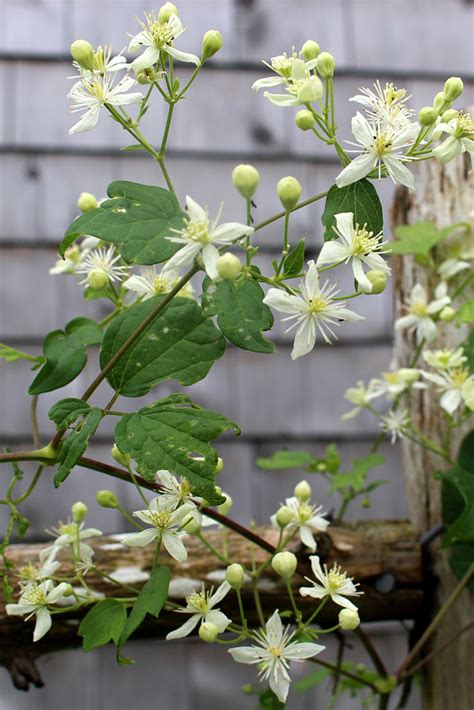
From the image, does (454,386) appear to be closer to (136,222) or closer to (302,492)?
(302,492)

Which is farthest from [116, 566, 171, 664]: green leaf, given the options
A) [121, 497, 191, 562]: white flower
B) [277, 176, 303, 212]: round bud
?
[277, 176, 303, 212]: round bud

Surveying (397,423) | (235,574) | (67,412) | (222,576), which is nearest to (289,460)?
(397,423)

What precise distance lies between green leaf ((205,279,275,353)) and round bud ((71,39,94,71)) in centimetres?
24

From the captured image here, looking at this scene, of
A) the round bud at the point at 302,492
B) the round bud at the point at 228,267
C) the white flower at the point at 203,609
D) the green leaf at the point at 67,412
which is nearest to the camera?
the round bud at the point at 228,267

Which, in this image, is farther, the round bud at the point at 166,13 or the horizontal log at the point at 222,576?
the horizontal log at the point at 222,576

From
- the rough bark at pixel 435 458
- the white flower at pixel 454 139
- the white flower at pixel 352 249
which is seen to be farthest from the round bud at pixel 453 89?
the rough bark at pixel 435 458

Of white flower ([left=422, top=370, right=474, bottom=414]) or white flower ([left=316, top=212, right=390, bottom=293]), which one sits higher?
white flower ([left=316, top=212, right=390, bottom=293])

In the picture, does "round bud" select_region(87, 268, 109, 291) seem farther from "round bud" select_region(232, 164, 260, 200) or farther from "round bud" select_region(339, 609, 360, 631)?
"round bud" select_region(339, 609, 360, 631)

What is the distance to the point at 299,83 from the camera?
0.69m

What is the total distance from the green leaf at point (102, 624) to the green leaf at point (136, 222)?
1.27ft

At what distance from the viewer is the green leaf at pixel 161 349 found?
28.9 inches

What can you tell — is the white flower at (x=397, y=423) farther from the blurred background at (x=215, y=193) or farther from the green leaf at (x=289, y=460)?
the blurred background at (x=215, y=193)

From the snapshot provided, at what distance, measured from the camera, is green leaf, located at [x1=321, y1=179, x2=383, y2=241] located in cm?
66

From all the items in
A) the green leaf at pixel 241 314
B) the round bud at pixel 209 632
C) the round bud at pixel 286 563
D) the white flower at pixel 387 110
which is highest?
the white flower at pixel 387 110
